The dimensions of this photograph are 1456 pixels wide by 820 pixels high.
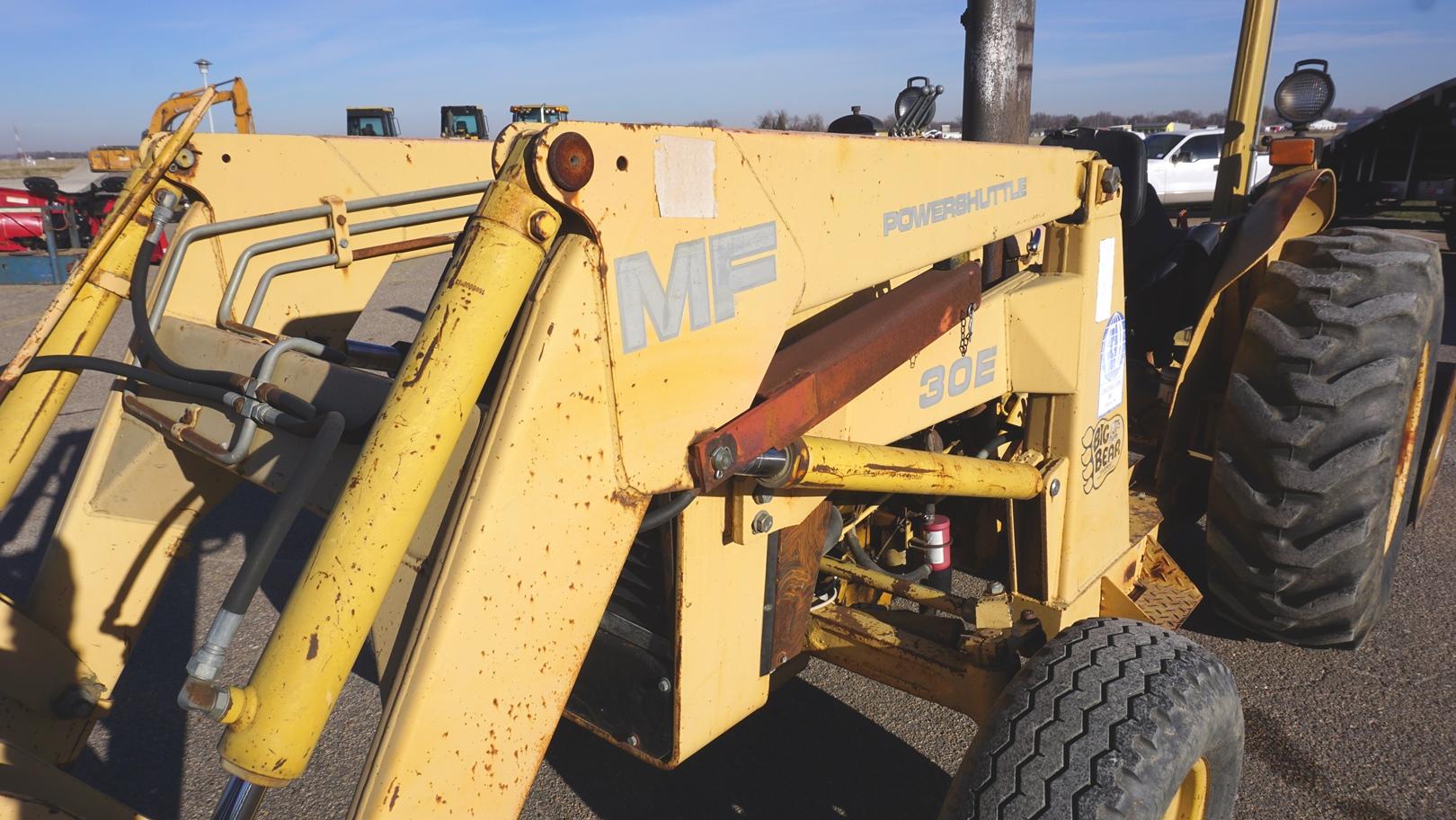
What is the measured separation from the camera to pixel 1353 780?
2.88 m

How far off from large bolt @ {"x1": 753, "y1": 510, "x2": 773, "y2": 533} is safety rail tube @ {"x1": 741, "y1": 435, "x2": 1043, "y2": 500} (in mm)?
102

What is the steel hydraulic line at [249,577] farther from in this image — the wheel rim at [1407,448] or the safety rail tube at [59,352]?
the wheel rim at [1407,448]

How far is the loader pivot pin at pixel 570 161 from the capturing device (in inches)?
48.5

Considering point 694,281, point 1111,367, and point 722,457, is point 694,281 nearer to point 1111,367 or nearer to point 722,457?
point 722,457

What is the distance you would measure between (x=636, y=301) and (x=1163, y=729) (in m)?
1.35

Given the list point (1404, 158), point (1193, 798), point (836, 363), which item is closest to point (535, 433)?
point (836, 363)

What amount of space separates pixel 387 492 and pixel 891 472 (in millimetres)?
1057

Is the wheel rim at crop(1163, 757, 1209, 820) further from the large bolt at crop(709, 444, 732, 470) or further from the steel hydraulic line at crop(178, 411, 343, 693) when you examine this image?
the steel hydraulic line at crop(178, 411, 343, 693)

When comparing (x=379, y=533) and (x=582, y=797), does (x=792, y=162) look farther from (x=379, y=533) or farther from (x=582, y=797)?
(x=582, y=797)

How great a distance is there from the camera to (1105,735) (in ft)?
6.15

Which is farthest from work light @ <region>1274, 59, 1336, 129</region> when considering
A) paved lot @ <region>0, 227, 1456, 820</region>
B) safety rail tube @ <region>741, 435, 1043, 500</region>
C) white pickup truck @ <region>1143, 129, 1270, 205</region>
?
white pickup truck @ <region>1143, 129, 1270, 205</region>

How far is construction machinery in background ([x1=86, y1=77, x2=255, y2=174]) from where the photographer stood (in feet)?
7.41

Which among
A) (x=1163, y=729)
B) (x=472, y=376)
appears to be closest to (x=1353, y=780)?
(x=1163, y=729)

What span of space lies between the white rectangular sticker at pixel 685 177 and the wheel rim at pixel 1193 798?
164cm
